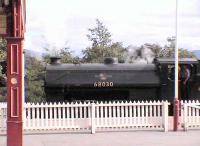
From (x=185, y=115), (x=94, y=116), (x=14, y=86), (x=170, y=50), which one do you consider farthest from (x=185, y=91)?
(x=170, y=50)

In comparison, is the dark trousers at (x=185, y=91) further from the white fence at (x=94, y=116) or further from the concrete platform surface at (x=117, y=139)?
the concrete platform surface at (x=117, y=139)

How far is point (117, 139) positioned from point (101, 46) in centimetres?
2813

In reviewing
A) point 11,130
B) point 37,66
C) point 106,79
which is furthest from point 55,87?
point 37,66

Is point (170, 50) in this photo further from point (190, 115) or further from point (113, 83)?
point (190, 115)

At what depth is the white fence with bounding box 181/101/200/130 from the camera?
16203 mm

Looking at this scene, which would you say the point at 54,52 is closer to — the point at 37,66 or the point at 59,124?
the point at 37,66

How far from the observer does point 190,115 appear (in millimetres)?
16469

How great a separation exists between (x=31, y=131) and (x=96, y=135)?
2131 mm

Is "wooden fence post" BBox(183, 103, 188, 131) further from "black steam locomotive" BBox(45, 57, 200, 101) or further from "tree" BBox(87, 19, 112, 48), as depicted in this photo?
"tree" BBox(87, 19, 112, 48)

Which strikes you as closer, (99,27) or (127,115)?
(127,115)

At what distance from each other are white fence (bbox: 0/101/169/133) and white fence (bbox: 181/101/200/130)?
23.0 inches

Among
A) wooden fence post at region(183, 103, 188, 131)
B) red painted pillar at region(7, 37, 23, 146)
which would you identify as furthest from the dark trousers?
red painted pillar at region(7, 37, 23, 146)

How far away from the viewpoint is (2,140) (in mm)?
14172

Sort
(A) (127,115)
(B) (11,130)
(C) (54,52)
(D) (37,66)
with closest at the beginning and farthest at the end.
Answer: (B) (11,130) → (A) (127,115) → (D) (37,66) → (C) (54,52)
